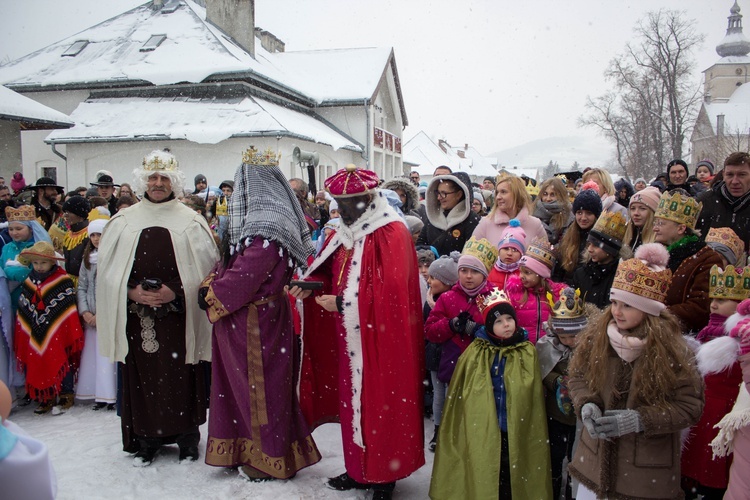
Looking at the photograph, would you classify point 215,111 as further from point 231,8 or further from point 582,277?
point 582,277

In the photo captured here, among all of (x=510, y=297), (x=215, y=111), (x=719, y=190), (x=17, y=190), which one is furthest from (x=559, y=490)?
(x=215, y=111)

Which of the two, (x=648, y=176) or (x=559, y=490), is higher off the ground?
(x=648, y=176)

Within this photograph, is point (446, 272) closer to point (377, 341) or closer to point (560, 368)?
point (377, 341)

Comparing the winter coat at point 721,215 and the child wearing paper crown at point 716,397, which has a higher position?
the winter coat at point 721,215

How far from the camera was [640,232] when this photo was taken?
454 centimetres

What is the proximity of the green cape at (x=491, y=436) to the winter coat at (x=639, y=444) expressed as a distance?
0.43 m

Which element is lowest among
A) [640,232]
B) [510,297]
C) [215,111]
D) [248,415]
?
[248,415]

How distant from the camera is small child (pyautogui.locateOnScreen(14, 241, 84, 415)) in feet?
17.0

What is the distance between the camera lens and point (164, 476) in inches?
157

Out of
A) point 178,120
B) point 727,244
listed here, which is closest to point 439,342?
point 727,244

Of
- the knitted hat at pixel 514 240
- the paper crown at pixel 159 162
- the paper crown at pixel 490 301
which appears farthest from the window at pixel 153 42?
the paper crown at pixel 490 301

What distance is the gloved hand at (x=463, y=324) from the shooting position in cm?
357

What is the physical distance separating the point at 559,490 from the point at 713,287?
5.48ft

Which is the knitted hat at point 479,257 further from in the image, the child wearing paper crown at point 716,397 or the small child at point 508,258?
the child wearing paper crown at point 716,397
